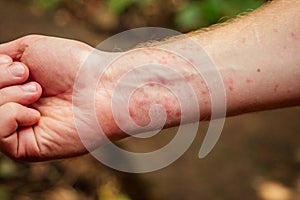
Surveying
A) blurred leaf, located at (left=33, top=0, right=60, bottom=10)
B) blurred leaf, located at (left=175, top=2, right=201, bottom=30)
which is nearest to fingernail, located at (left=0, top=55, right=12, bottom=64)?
blurred leaf, located at (left=175, top=2, right=201, bottom=30)

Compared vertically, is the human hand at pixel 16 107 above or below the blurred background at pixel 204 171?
above

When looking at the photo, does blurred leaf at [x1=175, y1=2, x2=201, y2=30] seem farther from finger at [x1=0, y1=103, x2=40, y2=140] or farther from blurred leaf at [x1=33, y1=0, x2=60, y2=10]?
finger at [x1=0, y1=103, x2=40, y2=140]

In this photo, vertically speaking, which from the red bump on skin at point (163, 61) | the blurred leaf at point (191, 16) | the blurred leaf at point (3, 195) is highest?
the red bump on skin at point (163, 61)

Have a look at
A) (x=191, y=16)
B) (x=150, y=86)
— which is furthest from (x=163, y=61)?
(x=191, y=16)

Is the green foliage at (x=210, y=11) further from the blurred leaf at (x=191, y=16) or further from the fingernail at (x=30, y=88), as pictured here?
the fingernail at (x=30, y=88)

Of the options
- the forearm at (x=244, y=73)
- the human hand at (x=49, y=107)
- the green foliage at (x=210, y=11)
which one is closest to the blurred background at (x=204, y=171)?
the green foliage at (x=210, y=11)

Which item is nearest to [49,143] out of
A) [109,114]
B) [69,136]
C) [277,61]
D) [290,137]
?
[69,136]

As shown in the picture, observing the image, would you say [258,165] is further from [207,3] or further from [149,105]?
[149,105]
